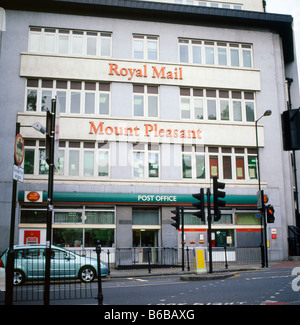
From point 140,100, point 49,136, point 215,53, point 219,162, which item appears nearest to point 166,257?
A: point 219,162

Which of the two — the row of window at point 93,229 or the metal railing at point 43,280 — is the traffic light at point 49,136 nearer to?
the metal railing at point 43,280

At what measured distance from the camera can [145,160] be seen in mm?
24781

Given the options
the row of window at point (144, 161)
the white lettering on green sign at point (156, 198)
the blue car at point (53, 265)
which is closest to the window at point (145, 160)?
the row of window at point (144, 161)

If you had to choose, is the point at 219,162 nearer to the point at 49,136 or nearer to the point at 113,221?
the point at 113,221

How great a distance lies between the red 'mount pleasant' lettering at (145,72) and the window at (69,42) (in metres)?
1.29

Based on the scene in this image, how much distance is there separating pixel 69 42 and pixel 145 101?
6.09 meters

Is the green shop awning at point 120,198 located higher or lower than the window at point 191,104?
lower

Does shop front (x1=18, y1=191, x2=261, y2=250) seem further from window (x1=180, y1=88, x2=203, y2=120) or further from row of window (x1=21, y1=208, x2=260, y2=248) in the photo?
window (x1=180, y1=88, x2=203, y2=120)

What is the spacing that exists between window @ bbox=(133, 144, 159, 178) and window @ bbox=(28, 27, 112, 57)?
650 cm

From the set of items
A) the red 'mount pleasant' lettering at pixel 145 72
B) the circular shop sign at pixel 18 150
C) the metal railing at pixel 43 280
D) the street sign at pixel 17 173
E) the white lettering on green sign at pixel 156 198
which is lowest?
the metal railing at pixel 43 280

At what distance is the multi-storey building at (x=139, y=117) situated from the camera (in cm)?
2356

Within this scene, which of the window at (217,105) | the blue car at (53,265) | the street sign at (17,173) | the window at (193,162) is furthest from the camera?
the window at (217,105)

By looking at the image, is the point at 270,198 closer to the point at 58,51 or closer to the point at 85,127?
the point at 85,127
